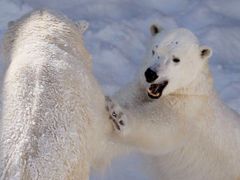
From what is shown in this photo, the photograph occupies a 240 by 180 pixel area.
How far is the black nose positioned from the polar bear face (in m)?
0.02

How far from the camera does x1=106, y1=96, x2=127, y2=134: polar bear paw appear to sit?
149 inches

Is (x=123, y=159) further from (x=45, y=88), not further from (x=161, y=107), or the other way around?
(x=45, y=88)

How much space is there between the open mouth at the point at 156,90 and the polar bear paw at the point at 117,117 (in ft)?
1.72

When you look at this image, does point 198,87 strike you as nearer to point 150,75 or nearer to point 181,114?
point 181,114

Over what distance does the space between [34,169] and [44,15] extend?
1279 millimetres

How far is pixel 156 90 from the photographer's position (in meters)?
4.49

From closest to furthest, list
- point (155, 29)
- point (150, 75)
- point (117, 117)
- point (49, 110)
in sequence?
point (49, 110) < point (117, 117) < point (150, 75) < point (155, 29)

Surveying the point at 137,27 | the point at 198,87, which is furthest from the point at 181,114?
the point at 137,27

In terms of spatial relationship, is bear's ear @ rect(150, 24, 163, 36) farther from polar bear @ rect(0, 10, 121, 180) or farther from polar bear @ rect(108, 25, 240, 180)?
polar bear @ rect(0, 10, 121, 180)

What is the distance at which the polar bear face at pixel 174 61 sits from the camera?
14.6ft

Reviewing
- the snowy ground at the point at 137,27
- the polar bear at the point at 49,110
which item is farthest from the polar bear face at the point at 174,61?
the snowy ground at the point at 137,27

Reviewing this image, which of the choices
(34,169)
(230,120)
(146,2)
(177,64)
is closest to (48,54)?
(34,169)

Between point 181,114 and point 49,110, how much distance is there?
1834 millimetres

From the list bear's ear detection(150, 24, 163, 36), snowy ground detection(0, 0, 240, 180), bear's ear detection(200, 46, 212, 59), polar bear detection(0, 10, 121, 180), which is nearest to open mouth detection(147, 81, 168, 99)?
bear's ear detection(200, 46, 212, 59)
